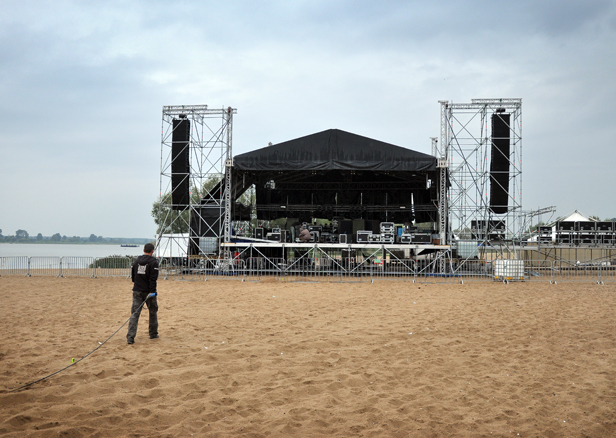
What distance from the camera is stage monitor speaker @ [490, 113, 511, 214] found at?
66.7 feet

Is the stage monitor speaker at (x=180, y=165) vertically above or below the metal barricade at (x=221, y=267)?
above

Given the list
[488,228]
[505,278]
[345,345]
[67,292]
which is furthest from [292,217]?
[345,345]

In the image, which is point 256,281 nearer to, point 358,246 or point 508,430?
point 358,246

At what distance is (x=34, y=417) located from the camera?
3754 millimetres

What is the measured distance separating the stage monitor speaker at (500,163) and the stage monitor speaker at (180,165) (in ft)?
48.5

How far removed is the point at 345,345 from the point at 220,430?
10.4 ft

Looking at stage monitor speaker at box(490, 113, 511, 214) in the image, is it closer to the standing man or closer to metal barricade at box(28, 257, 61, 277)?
the standing man

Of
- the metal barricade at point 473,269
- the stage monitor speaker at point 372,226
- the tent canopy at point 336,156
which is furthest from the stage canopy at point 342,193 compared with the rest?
the metal barricade at point 473,269

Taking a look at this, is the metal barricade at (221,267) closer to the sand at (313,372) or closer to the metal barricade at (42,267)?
the metal barricade at (42,267)

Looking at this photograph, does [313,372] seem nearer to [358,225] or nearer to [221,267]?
[221,267]

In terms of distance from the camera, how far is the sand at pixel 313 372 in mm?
3781

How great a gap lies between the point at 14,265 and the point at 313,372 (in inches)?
770

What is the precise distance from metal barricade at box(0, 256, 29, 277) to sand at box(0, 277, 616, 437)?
36.1ft

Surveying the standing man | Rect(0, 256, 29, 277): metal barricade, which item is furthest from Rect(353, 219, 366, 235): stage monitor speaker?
the standing man
